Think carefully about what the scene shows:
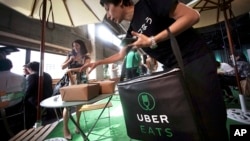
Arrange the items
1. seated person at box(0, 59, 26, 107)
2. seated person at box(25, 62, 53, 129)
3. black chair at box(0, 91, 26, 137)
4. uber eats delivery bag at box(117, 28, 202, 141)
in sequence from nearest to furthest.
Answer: uber eats delivery bag at box(117, 28, 202, 141) < black chair at box(0, 91, 26, 137) < seated person at box(0, 59, 26, 107) < seated person at box(25, 62, 53, 129)

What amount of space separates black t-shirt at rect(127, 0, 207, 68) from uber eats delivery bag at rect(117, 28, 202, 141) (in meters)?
0.19

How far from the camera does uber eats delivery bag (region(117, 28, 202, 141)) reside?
512 millimetres

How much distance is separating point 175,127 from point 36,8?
2.45 meters

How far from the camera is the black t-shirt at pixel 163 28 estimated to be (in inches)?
28.5

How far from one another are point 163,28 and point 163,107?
41 cm

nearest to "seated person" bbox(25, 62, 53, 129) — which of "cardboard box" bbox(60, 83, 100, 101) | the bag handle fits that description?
"cardboard box" bbox(60, 83, 100, 101)

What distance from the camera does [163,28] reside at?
767 mm

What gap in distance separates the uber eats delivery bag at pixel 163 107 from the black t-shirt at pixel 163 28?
0.64 feet

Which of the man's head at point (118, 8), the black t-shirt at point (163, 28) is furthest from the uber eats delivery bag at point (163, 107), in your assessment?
the man's head at point (118, 8)

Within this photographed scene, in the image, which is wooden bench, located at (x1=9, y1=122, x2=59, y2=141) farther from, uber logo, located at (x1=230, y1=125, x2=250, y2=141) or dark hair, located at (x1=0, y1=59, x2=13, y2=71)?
uber logo, located at (x1=230, y1=125, x2=250, y2=141)

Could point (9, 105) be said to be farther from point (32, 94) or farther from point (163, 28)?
point (163, 28)

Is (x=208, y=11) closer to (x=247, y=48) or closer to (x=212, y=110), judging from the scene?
(x=212, y=110)

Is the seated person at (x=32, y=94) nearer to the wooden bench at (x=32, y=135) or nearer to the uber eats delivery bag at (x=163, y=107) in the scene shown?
the wooden bench at (x=32, y=135)

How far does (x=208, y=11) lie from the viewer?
310 cm
